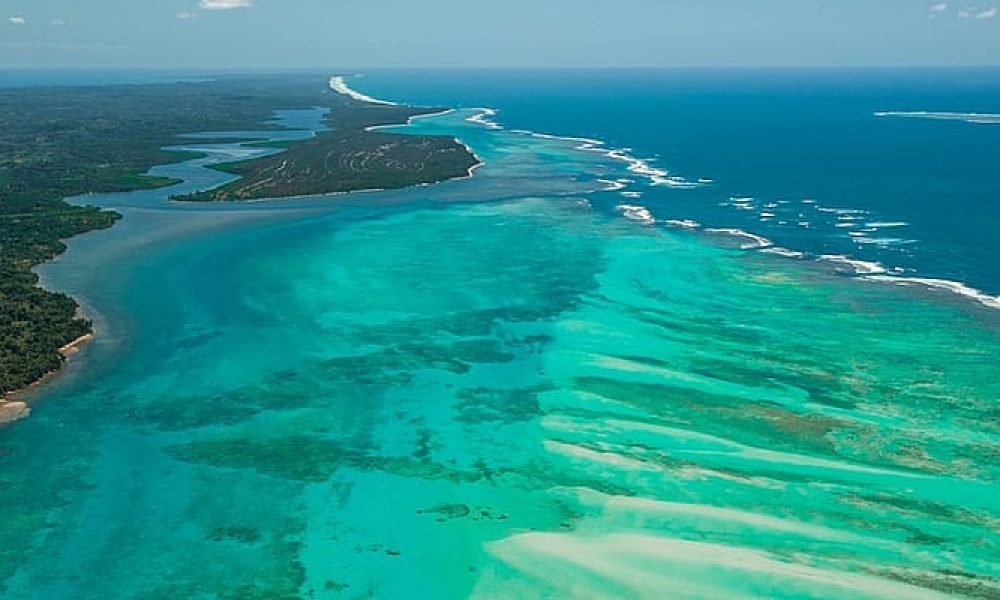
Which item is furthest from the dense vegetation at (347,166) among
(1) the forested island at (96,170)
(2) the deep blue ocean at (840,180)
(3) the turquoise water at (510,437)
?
(3) the turquoise water at (510,437)

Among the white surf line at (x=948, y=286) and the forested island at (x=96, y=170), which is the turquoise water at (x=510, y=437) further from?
the forested island at (x=96, y=170)

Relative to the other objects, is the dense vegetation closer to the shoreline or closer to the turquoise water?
the turquoise water

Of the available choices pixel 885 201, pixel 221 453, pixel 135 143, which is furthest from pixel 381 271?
pixel 135 143

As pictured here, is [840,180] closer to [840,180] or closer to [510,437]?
[840,180]

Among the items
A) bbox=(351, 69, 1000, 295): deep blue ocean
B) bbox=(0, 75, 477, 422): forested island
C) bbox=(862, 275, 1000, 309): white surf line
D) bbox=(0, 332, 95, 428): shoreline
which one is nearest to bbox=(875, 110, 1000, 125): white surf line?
bbox=(351, 69, 1000, 295): deep blue ocean

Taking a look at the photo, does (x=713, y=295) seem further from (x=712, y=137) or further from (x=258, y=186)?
(x=712, y=137)

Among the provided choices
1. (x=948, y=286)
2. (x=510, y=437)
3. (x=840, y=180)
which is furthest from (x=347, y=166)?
(x=510, y=437)
